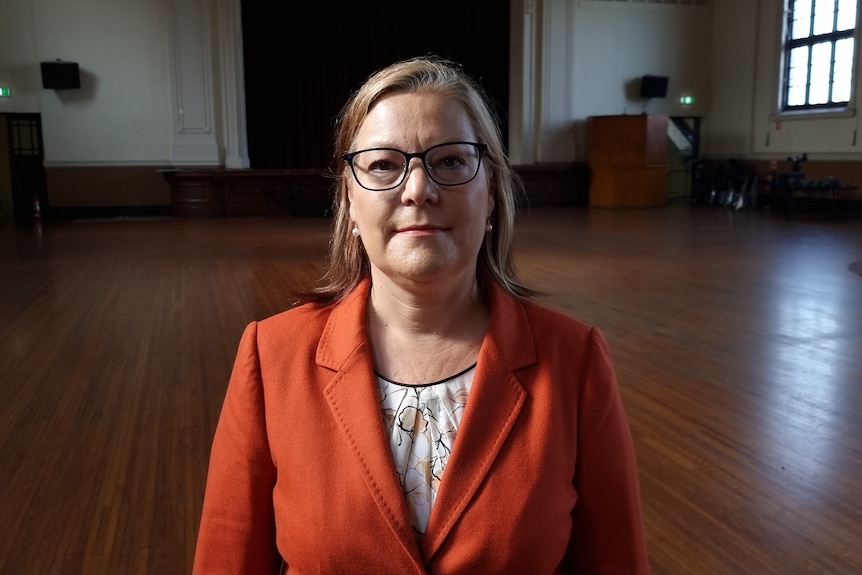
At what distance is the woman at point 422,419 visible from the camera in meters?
1.34

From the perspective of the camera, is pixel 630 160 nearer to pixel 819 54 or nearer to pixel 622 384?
pixel 819 54

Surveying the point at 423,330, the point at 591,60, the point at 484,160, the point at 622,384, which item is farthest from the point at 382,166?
the point at 591,60

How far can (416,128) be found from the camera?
139 centimetres

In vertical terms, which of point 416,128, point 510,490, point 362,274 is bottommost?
point 510,490

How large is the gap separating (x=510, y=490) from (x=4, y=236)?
12464mm

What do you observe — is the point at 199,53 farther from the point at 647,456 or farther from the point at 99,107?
the point at 647,456

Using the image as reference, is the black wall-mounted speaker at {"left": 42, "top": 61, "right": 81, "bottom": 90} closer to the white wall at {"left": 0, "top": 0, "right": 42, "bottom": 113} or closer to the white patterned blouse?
the white wall at {"left": 0, "top": 0, "right": 42, "bottom": 113}

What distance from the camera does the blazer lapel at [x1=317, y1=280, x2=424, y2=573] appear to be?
1333 millimetres

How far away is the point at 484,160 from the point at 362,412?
0.49m

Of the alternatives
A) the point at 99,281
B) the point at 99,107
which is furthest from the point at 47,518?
the point at 99,107

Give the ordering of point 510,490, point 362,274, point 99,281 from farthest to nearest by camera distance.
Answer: point 99,281 < point 362,274 < point 510,490

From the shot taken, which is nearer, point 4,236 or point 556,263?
point 556,263

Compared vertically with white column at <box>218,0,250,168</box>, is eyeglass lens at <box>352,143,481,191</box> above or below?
below

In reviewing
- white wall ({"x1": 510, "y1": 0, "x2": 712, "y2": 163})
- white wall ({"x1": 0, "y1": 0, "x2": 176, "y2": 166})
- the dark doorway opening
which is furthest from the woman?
the dark doorway opening
